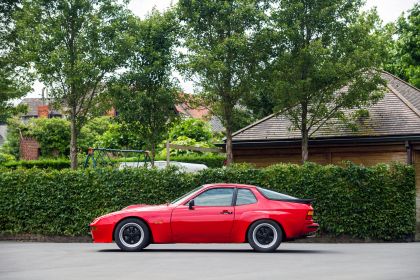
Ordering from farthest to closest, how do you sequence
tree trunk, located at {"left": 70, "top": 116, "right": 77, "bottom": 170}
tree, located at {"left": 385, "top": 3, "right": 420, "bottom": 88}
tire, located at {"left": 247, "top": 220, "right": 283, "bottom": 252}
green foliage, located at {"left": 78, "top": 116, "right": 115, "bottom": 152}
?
green foliage, located at {"left": 78, "top": 116, "right": 115, "bottom": 152}
tree, located at {"left": 385, "top": 3, "right": 420, "bottom": 88}
tree trunk, located at {"left": 70, "top": 116, "right": 77, "bottom": 170}
tire, located at {"left": 247, "top": 220, "right": 283, "bottom": 252}

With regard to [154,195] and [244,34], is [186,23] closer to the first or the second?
[244,34]

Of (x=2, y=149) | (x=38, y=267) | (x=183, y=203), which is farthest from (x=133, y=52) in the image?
(x=2, y=149)

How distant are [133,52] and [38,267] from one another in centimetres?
1674

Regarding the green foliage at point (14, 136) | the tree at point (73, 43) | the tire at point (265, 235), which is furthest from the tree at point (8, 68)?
the green foliage at point (14, 136)

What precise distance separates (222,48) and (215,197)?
418 inches

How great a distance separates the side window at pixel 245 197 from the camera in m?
16.9

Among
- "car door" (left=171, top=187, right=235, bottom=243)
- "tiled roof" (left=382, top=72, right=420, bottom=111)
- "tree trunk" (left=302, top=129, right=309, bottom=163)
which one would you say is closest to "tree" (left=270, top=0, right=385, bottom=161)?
"tree trunk" (left=302, top=129, right=309, bottom=163)

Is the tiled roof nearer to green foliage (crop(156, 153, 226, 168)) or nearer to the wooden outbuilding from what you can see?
the wooden outbuilding

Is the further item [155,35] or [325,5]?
[155,35]

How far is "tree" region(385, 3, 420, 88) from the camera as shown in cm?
4153

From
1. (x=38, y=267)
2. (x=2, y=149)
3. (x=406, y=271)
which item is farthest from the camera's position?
(x=2, y=149)

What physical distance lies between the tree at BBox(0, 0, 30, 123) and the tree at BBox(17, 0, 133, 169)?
2094 millimetres

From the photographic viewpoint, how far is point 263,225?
54.3 ft

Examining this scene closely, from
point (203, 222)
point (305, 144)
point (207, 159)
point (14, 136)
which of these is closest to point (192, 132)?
point (207, 159)
